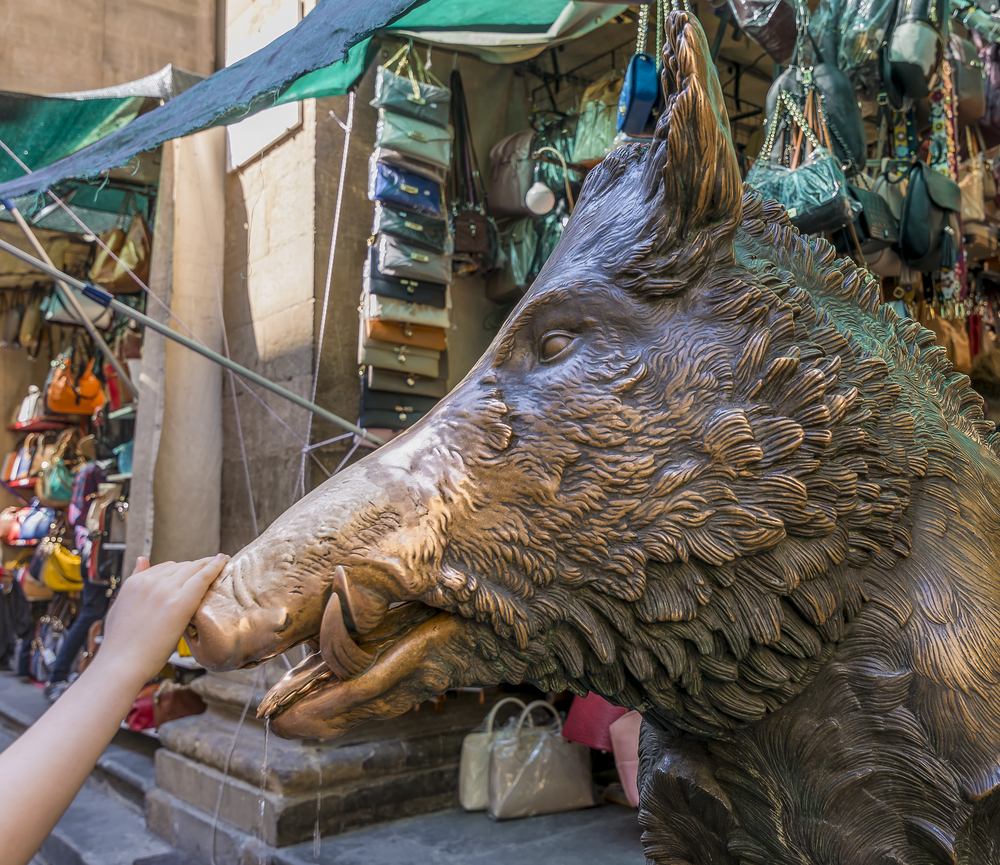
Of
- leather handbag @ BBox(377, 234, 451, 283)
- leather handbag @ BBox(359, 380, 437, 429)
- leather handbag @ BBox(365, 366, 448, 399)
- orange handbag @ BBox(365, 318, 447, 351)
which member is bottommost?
Result: leather handbag @ BBox(359, 380, 437, 429)

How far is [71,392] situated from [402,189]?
515cm

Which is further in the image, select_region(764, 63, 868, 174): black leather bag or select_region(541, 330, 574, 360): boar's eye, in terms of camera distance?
select_region(764, 63, 868, 174): black leather bag

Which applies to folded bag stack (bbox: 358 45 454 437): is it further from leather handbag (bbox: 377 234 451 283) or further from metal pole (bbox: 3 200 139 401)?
metal pole (bbox: 3 200 139 401)

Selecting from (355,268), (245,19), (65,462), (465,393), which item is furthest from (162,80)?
(65,462)

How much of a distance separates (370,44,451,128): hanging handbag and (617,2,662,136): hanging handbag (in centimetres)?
119

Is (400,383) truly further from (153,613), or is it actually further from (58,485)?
(58,485)

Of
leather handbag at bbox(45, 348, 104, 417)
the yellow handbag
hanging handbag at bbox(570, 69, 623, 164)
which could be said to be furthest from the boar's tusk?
leather handbag at bbox(45, 348, 104, 417)

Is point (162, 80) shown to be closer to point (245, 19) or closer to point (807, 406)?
point (245, 19)

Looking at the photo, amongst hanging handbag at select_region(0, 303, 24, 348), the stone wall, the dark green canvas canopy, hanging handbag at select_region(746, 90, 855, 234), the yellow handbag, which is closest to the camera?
the dark green canvas canopy

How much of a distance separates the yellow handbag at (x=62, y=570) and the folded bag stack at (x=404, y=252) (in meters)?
4.41

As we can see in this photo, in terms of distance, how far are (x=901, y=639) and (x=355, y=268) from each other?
356 cm

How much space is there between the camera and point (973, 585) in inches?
41.9

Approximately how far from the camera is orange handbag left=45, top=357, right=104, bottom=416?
7.56 metres

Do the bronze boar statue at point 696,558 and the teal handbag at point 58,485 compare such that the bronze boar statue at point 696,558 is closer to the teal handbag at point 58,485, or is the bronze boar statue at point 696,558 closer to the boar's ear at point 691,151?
the boar's ear at point 691,151
